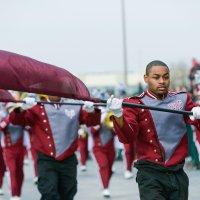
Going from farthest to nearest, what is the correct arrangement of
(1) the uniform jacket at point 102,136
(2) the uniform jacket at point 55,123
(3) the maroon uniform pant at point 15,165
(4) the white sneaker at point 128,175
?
(4) the white sneaker at point 128,175 < (1) the uniform jacket at point 102,136 < (3) the maroon uniform pant at point 15,165 < (2) the uniform jacket at point 55,123

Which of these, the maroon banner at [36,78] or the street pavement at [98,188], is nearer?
the maroon banner at [36,78]

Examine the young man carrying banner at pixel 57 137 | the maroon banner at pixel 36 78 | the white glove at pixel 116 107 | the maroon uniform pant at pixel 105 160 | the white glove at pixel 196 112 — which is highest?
the maroon banner at pixel 36 78

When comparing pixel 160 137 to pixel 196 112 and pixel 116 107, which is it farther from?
pixel 116 107

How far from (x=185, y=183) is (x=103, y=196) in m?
5.33

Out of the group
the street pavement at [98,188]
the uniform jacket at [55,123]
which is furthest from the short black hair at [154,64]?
the street pavement at [98,188]

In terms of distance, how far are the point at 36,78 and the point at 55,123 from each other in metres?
2.08

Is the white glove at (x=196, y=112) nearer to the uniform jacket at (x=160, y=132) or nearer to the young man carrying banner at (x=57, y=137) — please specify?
the uniform jacket at (x=160, y=132)

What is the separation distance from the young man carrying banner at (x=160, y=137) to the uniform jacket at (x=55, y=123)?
6.03ft

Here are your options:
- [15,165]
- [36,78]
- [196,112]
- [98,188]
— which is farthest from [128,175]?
[196,112]

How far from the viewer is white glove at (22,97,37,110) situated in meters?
7.82

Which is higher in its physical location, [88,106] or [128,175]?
[88,106]

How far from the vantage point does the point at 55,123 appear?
845 cm

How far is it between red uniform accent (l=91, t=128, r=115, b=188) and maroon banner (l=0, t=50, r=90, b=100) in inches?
212

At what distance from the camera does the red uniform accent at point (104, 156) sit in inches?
480
